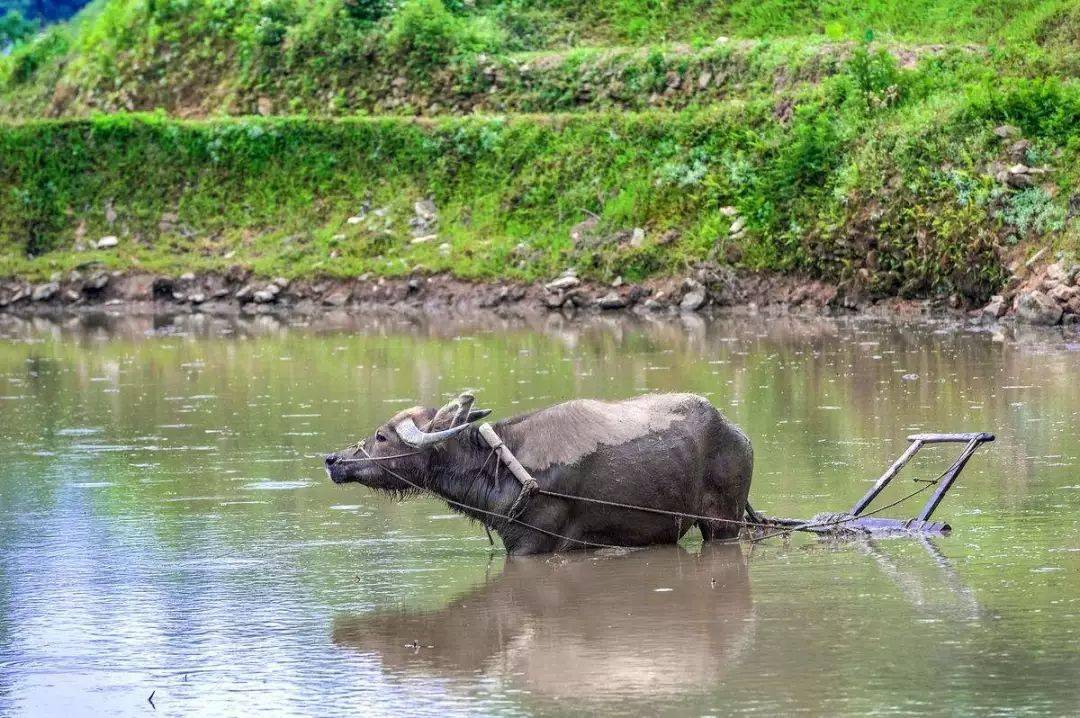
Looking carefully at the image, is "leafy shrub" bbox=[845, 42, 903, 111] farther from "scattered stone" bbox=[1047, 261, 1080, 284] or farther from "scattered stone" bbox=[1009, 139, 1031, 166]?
"scattered stone" bbox=[1047, 261, 1080, 284]

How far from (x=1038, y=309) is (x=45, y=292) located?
20.0 metres

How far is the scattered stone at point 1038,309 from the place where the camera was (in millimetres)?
23922

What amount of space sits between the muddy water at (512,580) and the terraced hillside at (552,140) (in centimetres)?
777

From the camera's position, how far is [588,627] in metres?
9.46

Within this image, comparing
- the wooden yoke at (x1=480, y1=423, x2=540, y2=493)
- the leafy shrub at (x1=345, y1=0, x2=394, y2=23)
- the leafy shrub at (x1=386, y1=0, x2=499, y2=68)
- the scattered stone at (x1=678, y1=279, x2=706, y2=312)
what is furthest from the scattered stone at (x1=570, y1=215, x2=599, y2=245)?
the wooden yoke at (x1=480, y1=423, x2=540, y2=493)

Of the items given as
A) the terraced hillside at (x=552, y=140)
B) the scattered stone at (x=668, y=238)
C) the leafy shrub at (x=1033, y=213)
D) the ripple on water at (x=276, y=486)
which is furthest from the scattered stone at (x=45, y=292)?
the ripple on water at (x=276, y=486)

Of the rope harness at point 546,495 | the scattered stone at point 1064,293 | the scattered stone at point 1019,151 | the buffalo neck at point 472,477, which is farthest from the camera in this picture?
the scattered stone at point 1019,151

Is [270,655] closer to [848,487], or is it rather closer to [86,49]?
[848,487]

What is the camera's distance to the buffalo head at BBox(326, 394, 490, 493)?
11.4 metres

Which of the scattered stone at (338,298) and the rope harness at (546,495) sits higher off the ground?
the scattered stone at (338,298)

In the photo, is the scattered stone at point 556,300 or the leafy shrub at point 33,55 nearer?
the scattered stone at point 556,300

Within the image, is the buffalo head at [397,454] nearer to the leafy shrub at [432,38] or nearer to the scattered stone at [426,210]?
the scattered stone at [426,210]

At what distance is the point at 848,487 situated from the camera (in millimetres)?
13266

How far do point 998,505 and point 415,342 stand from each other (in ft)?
49.7
